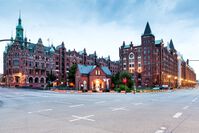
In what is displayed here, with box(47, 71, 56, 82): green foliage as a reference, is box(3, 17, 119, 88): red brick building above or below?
above

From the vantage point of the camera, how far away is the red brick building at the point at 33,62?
270 ft

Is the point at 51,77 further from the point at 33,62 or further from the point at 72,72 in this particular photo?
the point at 72,72

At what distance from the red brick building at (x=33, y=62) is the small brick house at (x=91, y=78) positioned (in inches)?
1052

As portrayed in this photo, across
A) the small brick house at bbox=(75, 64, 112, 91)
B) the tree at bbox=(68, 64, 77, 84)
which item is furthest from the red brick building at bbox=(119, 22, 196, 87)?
the small brick house at bbox=(75, 64, 112, 91)

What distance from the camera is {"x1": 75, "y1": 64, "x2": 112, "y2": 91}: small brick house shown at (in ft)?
209

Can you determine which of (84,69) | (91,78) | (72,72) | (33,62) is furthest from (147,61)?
(33,62)

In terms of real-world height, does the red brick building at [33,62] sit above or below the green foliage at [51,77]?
above

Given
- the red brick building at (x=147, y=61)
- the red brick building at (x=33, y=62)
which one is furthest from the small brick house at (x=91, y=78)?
the red brick building at (x=147, y=61)

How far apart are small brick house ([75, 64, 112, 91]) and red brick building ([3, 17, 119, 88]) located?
2672 cm

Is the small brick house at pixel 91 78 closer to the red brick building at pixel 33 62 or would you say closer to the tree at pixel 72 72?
the tree at pixel 72 72

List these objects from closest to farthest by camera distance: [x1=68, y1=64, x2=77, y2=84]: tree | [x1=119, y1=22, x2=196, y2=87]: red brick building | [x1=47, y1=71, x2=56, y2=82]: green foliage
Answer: [x1=68, y1=64, x2=77, y2=84]: tree
[x1=47, y1=71, x2=56, y2=82]: green foliage
[x1=119, y1=22, x2=196, y2=87]: red brick building

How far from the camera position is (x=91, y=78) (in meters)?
64.7

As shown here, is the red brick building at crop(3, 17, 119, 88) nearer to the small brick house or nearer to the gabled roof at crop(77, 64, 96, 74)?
the gabled roof at crop(77, 64, 96, 74)

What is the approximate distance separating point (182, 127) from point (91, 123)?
4.08 m
